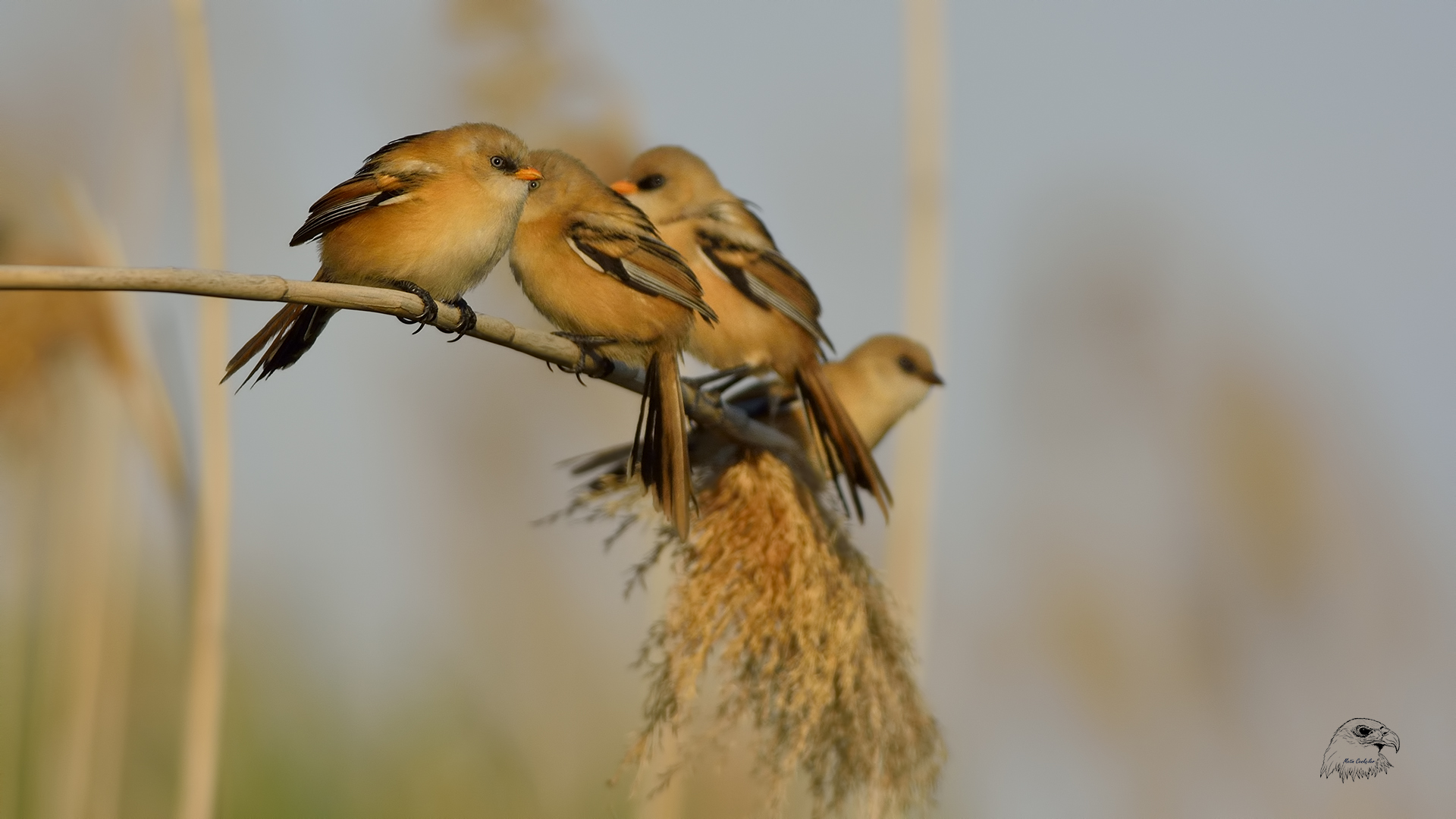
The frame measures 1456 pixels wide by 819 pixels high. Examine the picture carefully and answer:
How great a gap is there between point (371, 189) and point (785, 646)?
1777mm

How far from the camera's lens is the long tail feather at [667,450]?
129 inches

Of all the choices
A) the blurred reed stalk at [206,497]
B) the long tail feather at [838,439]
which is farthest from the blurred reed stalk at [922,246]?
the blurred reed stalk at [206,497]

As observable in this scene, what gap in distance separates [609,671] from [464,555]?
3.52 feet

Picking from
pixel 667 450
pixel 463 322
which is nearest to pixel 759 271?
pixel 667 450

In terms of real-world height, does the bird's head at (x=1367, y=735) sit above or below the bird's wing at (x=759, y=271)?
below

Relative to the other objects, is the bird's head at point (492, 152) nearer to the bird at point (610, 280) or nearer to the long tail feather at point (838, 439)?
the bird at point (610, 280)

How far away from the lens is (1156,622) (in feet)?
21.5

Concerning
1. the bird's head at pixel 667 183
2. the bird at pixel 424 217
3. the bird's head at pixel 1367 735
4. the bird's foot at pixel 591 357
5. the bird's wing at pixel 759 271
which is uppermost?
the bird's head at pixel 667 183

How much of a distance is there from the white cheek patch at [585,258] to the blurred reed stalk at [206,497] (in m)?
1.17

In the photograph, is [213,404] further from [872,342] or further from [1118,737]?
[1118,737]

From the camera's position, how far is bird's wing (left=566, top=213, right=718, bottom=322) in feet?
13.8

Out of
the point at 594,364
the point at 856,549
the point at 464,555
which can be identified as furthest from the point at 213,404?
the point at 464,555

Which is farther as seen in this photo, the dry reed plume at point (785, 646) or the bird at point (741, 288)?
the bird at point (741, 288)

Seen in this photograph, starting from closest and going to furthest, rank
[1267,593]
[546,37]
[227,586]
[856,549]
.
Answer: [856,549] → [227,586] → [546,37] → [1267,593]
